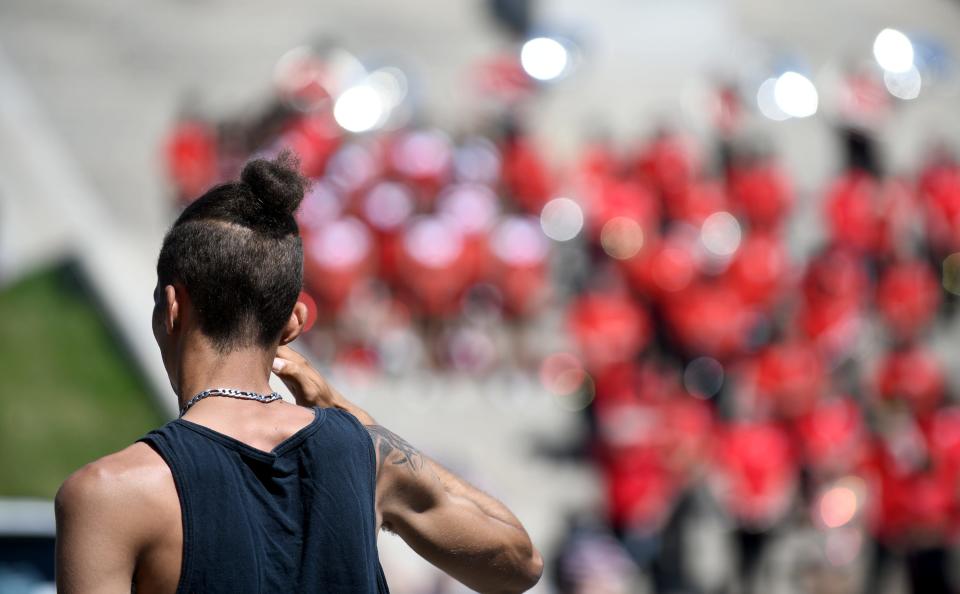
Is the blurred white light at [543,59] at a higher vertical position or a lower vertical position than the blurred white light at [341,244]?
higher

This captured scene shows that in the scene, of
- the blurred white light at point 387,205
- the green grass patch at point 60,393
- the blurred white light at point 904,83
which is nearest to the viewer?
the green grass patch at point 60,393

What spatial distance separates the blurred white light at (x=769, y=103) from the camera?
8414 millimetres

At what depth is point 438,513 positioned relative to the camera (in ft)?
5.16

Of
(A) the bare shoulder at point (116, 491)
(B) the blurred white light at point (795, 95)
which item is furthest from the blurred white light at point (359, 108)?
(A) the bare shoulder at point (116, 491)

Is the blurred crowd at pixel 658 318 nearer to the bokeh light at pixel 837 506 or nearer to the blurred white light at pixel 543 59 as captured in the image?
the bokeh light at pixel 837 506

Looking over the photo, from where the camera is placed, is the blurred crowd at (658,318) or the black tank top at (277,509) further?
the blurred crowd at (658,318)

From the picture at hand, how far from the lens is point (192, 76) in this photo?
7.57 m

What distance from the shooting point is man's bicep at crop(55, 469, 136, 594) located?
3.97 feet

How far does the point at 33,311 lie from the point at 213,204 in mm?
5117

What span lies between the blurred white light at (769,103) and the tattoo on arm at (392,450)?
7246mm

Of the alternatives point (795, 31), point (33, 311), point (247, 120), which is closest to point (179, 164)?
point (247, 120)

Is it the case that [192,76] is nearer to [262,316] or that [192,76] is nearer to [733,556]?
[733,556]

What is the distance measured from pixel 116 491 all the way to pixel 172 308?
0.78 ft

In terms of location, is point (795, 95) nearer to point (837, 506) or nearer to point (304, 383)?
point (837, 506)
